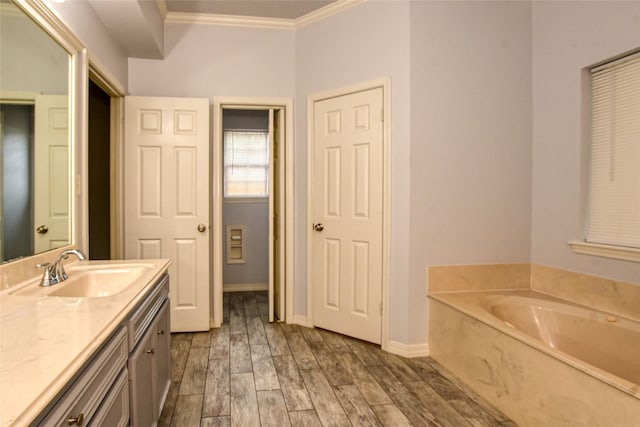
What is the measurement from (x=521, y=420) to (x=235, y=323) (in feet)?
8.08

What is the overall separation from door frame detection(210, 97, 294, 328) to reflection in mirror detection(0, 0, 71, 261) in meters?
1.43

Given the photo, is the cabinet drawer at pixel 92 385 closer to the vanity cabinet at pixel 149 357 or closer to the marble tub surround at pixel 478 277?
the vanity cabinet at pixel 149 357

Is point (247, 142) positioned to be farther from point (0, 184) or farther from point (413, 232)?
point (0, 184)

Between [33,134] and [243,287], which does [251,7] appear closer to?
[33,134]

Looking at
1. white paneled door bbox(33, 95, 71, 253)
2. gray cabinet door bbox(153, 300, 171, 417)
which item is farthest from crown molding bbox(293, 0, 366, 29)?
gray cabinet door bbox(153, 300, 171, 417)

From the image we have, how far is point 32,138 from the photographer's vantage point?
1705 millimetres

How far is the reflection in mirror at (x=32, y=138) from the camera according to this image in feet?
5.02

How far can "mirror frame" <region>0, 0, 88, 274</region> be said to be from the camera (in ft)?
6.06

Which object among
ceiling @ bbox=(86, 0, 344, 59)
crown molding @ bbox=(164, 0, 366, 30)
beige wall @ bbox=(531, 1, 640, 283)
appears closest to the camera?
beige wall @ bbox=(531, 1, 640, 283)

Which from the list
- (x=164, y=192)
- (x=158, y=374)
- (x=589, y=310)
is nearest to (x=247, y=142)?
(x=164, y=192)

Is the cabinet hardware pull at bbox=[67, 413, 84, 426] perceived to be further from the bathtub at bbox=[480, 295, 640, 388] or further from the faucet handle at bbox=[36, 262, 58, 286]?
the bathtub at bbox=[480, 295, 640, 388]

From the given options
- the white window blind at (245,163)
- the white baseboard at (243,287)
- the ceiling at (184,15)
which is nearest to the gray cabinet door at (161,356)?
the ceiling at (184,15)

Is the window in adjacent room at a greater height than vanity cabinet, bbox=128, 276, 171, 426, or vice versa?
the window in adjacent room

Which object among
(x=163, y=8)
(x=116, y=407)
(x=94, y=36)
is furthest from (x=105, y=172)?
(x=116, y=407)
